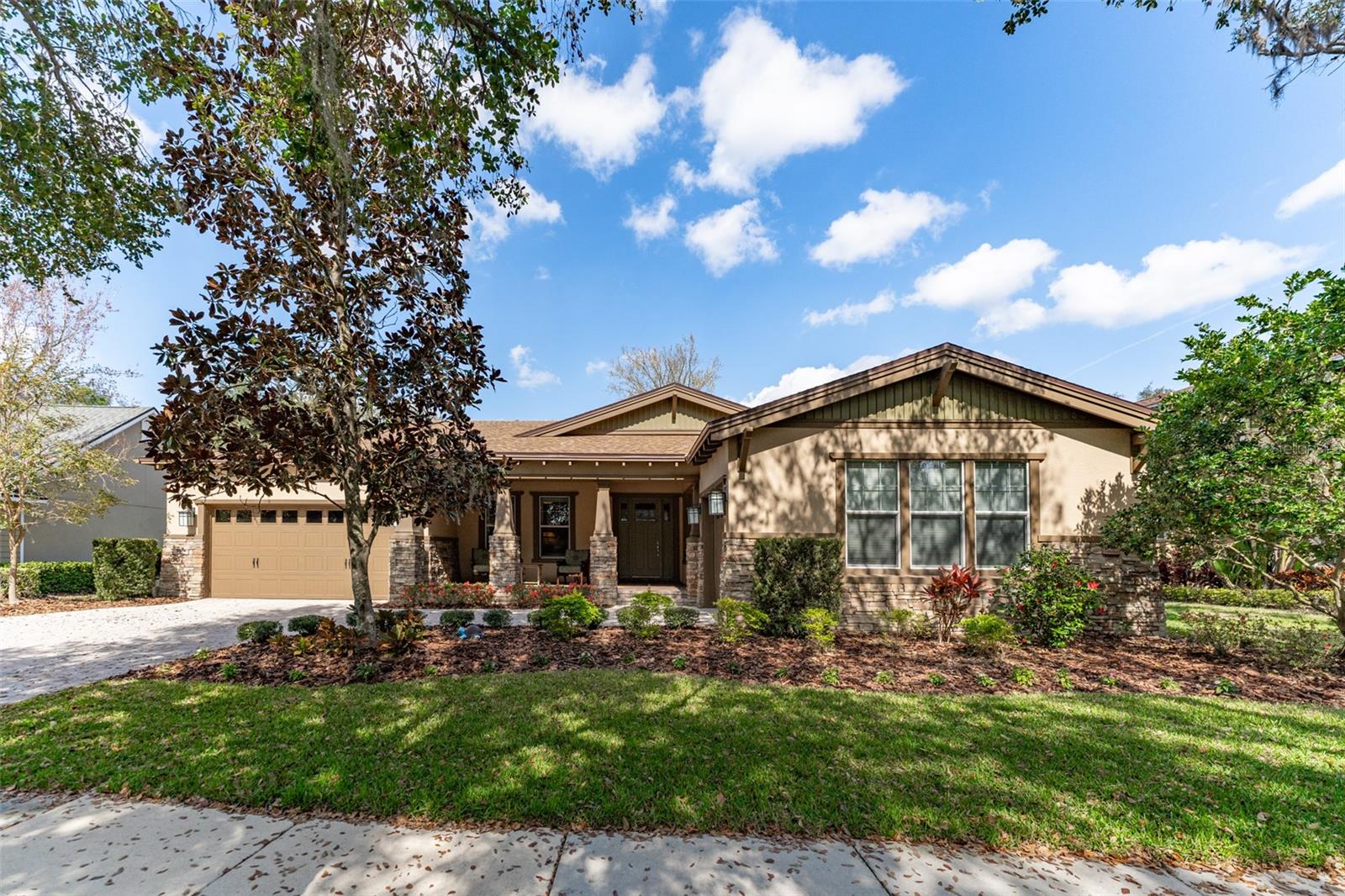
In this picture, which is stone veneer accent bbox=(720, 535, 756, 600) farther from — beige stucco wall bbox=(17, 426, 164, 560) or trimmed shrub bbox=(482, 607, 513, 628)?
beige stucco wall bbox=(17, 426, 164, 560)

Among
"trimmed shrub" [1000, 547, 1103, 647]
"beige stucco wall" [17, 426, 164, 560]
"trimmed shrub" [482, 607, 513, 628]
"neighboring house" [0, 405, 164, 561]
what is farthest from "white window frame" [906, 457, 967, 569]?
"neighboring house" [0, 405, 164, 561]

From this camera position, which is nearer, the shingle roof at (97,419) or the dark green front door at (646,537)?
the dark green front door at (646,537)

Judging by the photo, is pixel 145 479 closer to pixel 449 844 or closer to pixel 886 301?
pixel 449 844

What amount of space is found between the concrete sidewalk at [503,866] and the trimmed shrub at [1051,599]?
5779 mm

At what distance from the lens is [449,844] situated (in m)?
3.07

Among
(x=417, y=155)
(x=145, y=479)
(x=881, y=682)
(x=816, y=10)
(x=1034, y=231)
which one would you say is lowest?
(x=881, y=682)

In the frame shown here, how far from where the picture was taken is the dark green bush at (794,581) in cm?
855

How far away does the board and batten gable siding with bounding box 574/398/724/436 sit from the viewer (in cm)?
1443

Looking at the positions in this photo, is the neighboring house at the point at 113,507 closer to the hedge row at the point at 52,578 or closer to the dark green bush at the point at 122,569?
the hedge row at the point at 52,578

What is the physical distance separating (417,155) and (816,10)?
616cm

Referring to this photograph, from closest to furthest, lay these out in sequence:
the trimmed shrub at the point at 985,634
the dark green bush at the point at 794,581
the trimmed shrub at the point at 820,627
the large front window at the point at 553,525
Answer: the trimmed shrub at the point at 985,634
the trimmed shrub at the point at 820,627
the dark green bush at the point at 794,581
the large front window at the point at 553,525

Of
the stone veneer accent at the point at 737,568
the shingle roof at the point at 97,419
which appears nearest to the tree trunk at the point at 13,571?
the shingle roof at the point at 97,419

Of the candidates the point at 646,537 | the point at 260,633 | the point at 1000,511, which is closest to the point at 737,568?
the point at 1000,511

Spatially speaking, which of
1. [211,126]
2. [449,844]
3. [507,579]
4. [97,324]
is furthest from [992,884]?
[97,324]
